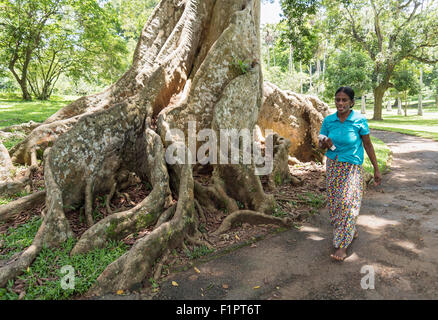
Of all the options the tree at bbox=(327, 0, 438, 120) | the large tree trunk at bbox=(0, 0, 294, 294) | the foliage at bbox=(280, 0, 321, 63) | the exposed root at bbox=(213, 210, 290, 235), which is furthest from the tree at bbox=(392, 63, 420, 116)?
the exposed root at bbox=(213, 210, 290, 235)

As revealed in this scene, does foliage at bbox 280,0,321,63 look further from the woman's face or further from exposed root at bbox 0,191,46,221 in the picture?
exposed root at bbox 0,191,46,221

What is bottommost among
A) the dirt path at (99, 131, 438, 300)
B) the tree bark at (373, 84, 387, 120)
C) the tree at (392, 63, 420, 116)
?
the dirt path at (99, 131, 438, 300)

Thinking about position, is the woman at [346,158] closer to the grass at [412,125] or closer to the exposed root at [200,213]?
the exposed root at [200,213]

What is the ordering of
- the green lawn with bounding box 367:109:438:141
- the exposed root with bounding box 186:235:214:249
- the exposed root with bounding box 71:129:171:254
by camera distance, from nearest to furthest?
the exposed root with bounding box 71:129:171:254
the exposed root with bounding box 186:235:214:249
the green lawn with bounding box 367:109:438:141

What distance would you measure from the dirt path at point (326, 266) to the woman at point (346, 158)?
34 centimetres

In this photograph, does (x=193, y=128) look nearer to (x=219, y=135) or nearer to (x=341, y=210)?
(x=219, y=135)

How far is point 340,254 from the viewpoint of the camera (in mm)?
3281

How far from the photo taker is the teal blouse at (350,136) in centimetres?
328

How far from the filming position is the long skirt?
3.30 meters

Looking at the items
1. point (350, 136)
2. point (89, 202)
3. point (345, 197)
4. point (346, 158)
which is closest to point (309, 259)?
point (345, 197)

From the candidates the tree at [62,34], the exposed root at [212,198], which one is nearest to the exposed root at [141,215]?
the exposed root at [212,198]

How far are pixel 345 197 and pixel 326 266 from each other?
856 millimetres

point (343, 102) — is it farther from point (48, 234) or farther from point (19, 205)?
point (19, 205)

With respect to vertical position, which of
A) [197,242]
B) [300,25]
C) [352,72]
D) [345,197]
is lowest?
[197,242]
